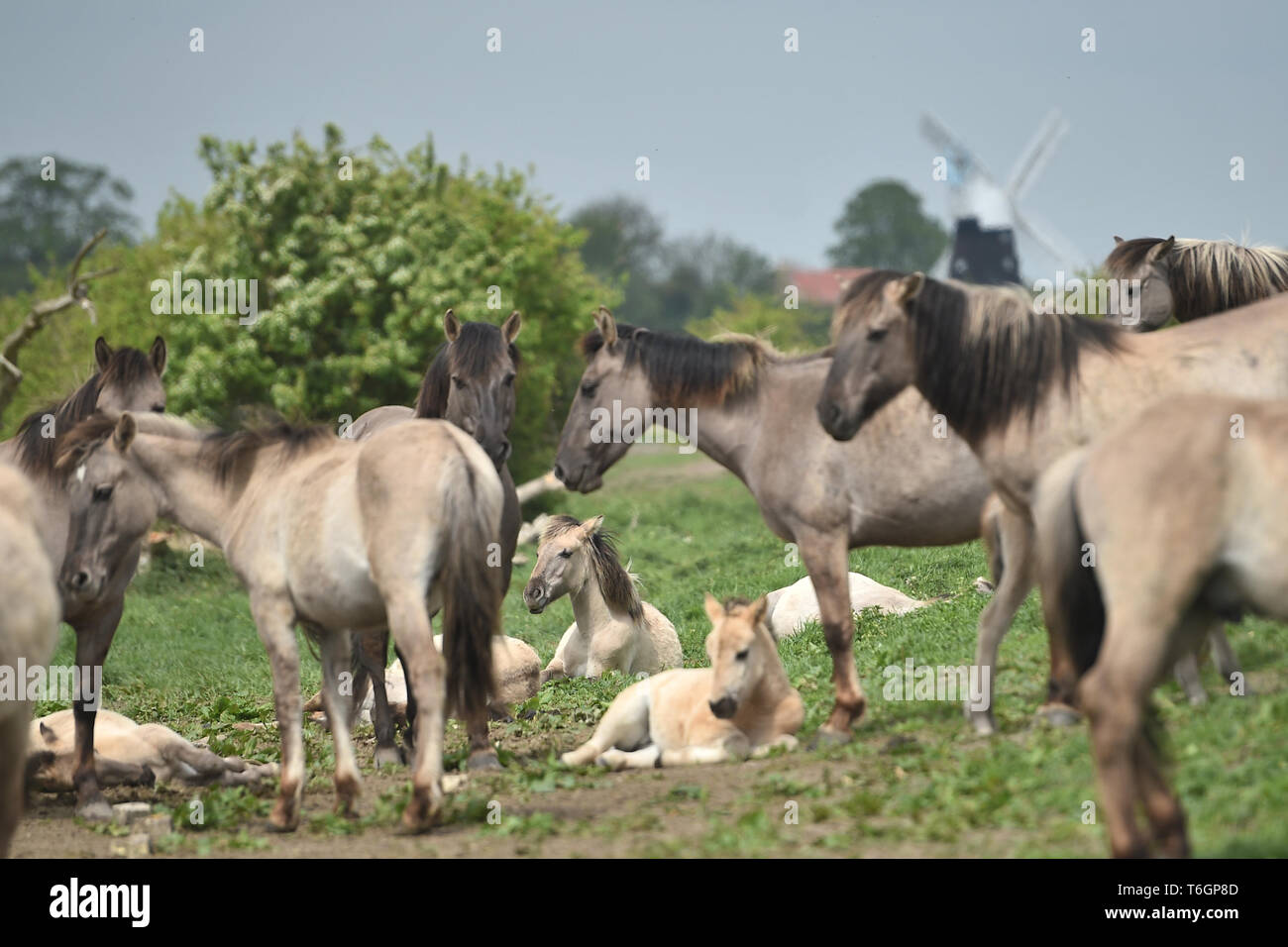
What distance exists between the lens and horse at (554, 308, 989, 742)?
26.9ft

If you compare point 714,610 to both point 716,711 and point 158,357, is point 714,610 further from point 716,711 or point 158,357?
point 158,357

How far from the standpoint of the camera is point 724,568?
722 inches

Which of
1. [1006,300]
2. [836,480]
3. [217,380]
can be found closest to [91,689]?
[836,480]

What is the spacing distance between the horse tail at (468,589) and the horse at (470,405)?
6.42ft

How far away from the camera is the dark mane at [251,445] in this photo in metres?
7.97

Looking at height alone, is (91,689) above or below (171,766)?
above

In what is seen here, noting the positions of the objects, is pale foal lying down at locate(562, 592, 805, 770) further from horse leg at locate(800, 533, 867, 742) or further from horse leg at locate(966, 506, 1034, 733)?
horse leg at locate(966, 506, 1034, 733)

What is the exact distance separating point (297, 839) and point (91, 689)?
2151 millimetres

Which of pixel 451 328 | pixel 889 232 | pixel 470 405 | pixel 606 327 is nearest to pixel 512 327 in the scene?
pixel 451 328

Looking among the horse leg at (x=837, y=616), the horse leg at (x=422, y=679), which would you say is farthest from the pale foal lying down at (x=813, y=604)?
the horse leg at (x=422, y=679)

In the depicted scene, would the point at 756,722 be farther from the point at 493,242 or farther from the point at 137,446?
the point at 493,242

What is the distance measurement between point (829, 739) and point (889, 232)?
12778 cm

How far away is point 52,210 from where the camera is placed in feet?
355

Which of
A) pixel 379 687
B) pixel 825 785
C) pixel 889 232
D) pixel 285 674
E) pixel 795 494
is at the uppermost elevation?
pixel 889 232
